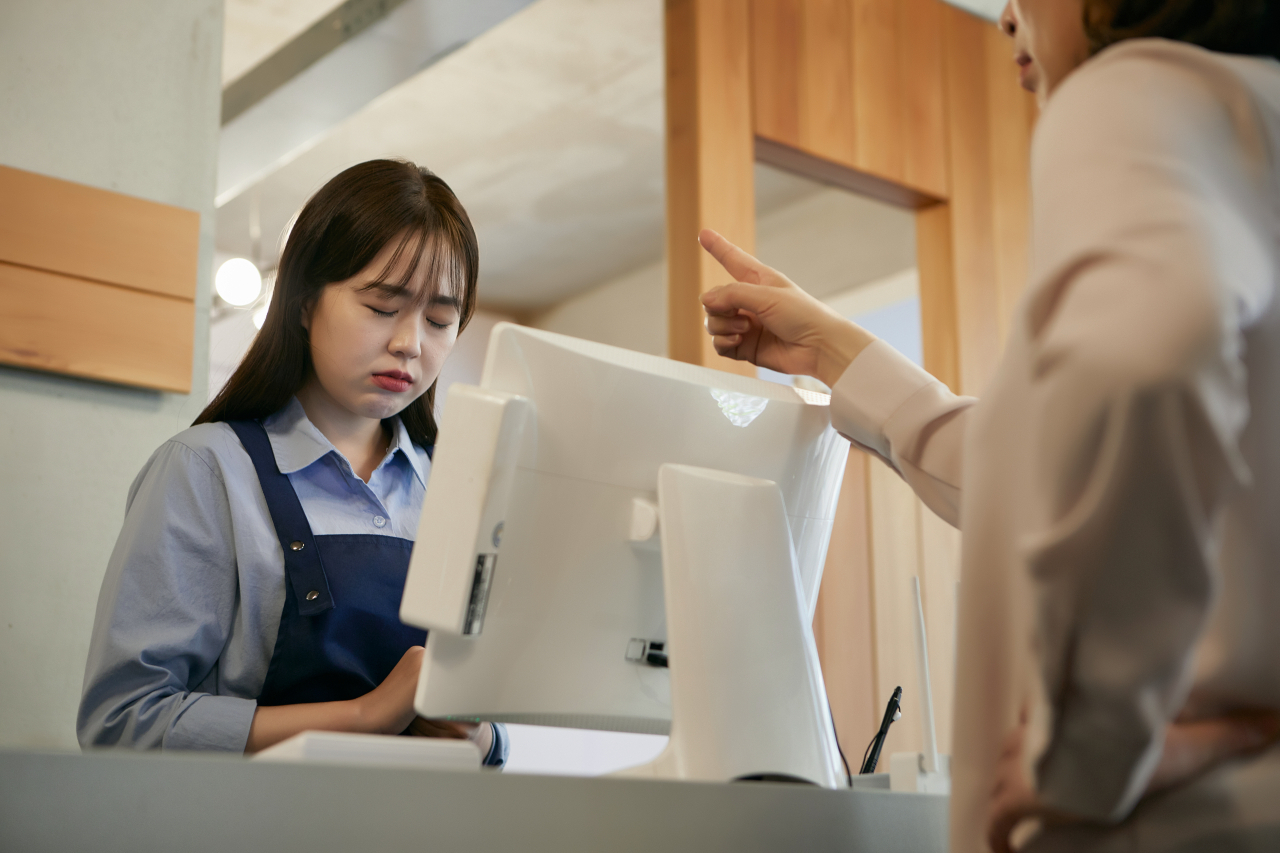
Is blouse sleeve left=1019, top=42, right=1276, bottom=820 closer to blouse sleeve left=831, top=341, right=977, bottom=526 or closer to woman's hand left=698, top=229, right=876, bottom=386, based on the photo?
blouse sleeve left=831, top=341, right=977, bottom=526

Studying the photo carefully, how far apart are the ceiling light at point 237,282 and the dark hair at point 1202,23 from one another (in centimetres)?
402

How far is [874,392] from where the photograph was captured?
3.57 feet

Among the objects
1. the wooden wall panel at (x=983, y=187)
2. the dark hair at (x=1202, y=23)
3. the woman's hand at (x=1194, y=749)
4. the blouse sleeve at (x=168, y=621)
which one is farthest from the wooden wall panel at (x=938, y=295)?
the woman's hand at (x=1194, y=749)

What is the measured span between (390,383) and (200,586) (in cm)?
34

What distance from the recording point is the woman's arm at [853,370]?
103cm

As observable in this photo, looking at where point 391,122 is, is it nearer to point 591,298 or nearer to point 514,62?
point 514,62

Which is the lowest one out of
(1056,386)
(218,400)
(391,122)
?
(218,400)

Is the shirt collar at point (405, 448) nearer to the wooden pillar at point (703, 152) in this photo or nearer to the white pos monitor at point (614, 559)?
the white pos monitor at point (614, 559)

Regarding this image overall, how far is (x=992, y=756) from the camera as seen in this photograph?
2.25 ft

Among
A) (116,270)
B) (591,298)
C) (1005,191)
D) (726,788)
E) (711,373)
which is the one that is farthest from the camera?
(591,298)

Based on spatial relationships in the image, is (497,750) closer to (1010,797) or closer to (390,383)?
(390,383)

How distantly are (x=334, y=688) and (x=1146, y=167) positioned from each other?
1036 millimetres

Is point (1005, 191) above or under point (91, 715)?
above

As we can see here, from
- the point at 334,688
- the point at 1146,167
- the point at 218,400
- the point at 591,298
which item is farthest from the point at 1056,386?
the point at 591,298
